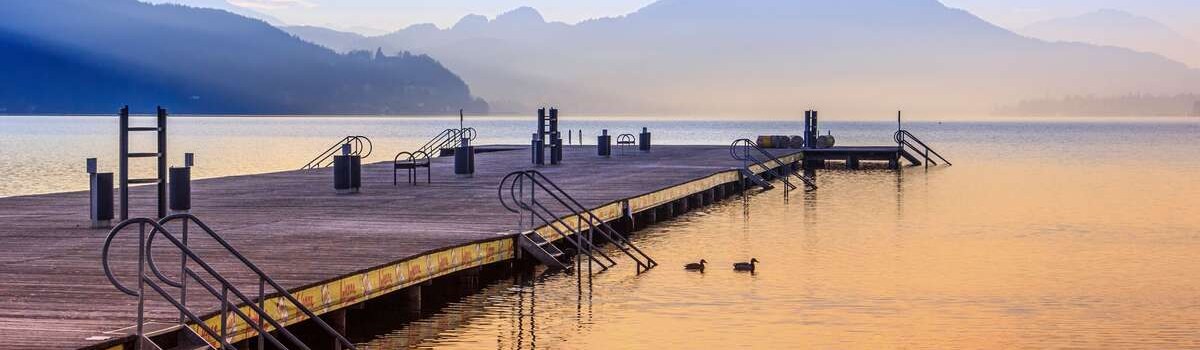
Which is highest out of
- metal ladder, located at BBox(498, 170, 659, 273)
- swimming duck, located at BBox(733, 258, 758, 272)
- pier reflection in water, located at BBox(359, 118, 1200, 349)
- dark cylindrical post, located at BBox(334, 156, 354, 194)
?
dark cylindrical post, located at BBox(334, 156, 354, 194)

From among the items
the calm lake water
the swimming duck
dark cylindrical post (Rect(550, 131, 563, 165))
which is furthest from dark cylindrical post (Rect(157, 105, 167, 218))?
dark cylindrical post (Rect(550, 131, 563, 165))

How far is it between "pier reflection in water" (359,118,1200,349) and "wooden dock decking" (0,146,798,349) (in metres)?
0.84

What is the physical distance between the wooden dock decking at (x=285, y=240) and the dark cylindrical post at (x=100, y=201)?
0.71 ft

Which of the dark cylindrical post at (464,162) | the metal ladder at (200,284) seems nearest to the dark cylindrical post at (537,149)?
the dark cylindrical post at (464,162)

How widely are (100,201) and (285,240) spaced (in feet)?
9.48

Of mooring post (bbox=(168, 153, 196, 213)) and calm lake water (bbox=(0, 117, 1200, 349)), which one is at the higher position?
mooring post (bbox=(168, 153, 196, 213))

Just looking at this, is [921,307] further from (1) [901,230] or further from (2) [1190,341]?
(1) [901,230]

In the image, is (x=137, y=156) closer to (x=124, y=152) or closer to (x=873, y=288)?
(x=124, y=152)

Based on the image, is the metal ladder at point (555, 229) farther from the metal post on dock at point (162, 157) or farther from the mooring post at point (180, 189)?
the metal post on dock at point (162, 157)

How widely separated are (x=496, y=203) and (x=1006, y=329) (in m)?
9.71

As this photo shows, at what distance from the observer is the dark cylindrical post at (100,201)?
62.8 feet

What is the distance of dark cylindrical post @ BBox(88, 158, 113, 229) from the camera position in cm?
1914

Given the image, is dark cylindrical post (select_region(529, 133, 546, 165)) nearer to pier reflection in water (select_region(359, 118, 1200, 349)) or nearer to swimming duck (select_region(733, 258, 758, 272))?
pier reflection in water (select_region(359, 118, 1200, 349))

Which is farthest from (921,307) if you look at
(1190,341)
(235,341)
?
(235,341)
